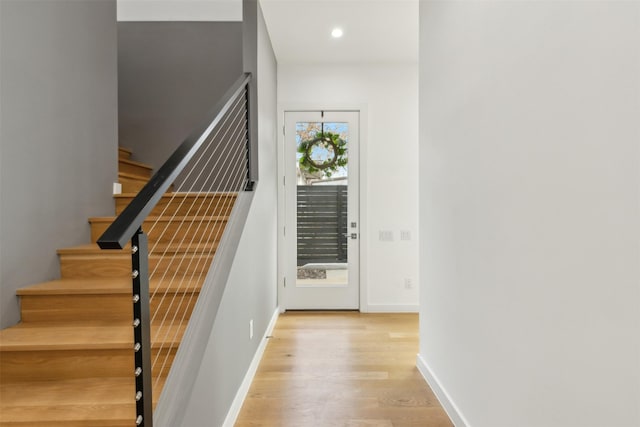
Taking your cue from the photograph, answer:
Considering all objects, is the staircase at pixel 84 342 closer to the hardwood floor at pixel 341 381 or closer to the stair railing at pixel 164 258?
the stair railing at pixel 164 258

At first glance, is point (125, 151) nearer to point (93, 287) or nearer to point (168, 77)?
point (168, 77)

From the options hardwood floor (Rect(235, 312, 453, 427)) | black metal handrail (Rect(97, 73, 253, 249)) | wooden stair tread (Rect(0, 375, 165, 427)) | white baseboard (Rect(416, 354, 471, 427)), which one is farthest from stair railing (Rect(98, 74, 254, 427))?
white baseboard (Rect(416, 354, 471, 427))

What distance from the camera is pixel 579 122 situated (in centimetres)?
95

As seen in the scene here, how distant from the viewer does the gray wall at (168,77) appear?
3.79 m

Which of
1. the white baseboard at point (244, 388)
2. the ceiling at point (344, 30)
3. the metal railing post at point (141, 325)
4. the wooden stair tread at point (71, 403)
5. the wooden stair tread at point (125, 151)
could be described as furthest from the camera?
the wooden stair tread at point (125, 151)

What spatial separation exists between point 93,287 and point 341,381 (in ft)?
5.11

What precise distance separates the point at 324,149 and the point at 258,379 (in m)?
2.44

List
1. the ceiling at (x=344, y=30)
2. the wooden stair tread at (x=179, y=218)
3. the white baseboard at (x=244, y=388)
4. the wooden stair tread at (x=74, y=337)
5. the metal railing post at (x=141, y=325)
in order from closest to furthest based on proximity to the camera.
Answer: the metal railing post at (x=141, y=325)
the wooden stair tread at (x=74, y=337)
the white baseboard at (x=244, y=388)
the wooden stair tread at (x=179, y=218)
the ceiling at (x=344, y=30)

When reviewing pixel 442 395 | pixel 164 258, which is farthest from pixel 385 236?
pixel 164 258

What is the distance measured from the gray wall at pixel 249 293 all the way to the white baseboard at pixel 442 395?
116 cm

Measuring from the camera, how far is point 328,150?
3885 mm

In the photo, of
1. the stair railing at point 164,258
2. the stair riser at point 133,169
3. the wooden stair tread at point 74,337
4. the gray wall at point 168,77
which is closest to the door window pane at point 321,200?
the gray wall at point 168,77

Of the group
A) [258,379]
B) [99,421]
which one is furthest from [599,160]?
[258,379]

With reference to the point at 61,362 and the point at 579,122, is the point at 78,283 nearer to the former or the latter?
the point at 61,362
